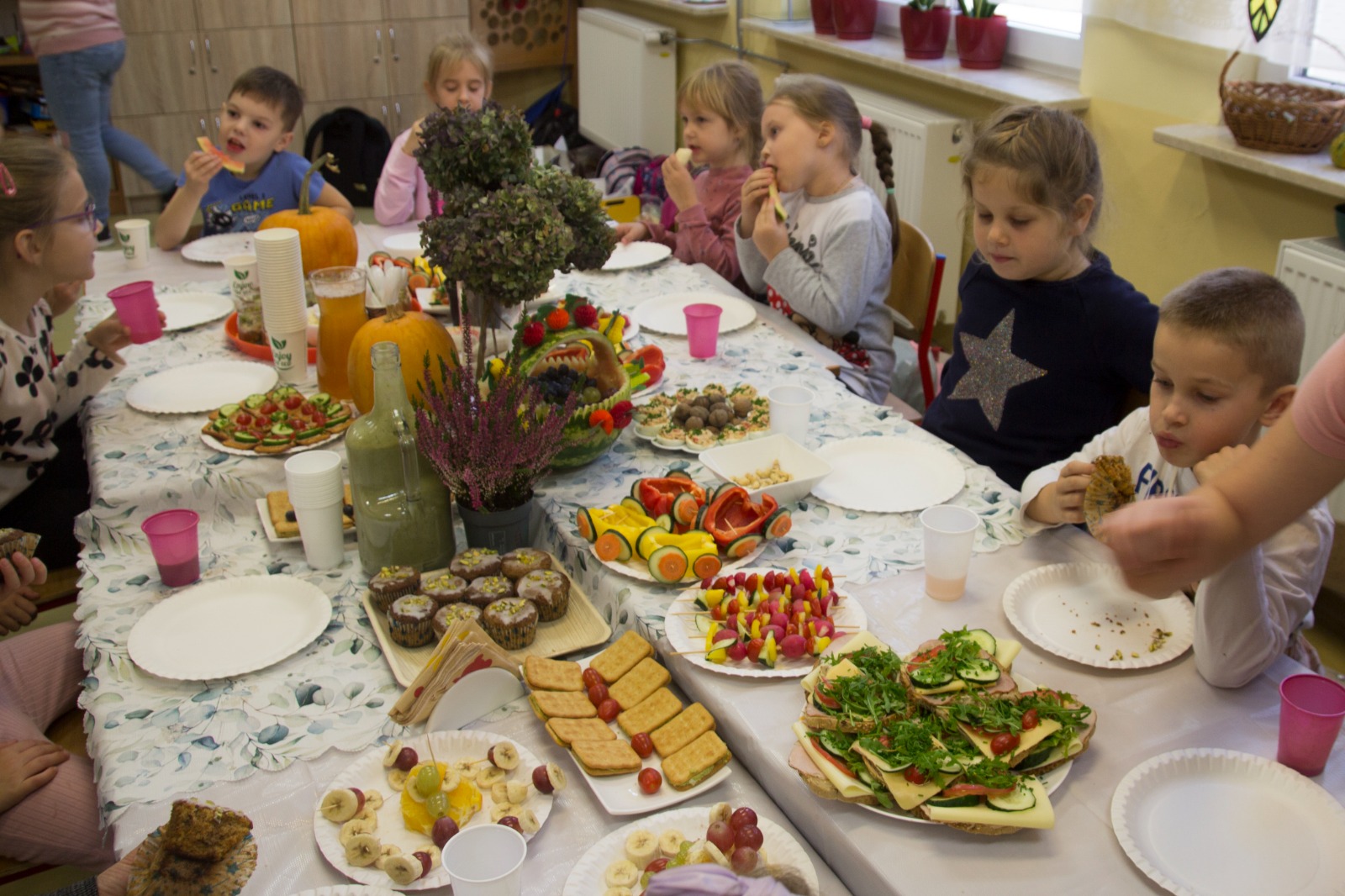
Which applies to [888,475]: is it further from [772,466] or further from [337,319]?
[337,319]

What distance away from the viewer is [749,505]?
1646 mm

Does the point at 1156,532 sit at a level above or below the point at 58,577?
above

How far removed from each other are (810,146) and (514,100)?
14.7ft

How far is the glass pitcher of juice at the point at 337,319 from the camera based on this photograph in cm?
210

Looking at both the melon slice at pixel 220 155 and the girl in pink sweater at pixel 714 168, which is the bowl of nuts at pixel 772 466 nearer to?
the girl in pink sweater at pixel 714 168

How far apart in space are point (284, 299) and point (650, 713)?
1.32m

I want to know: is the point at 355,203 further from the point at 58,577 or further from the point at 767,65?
the point at 58,577

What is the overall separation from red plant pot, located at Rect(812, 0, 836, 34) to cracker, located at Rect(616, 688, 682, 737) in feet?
12.0

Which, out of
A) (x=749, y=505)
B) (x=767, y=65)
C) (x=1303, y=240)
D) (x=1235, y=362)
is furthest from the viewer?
(x=767, y=65)

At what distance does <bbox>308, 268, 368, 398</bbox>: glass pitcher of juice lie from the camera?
2096 millimetres

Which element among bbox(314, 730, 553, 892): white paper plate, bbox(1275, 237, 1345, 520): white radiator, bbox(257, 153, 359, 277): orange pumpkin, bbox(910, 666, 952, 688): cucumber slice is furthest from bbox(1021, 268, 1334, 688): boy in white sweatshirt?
bbox(257, 153, 359, 277): orange pumpkin

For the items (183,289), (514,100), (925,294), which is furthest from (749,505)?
(514,100)

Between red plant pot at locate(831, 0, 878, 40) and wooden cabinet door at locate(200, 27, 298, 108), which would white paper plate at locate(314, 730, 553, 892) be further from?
wooden cabinet door at locate(200, 27, 298, 108)

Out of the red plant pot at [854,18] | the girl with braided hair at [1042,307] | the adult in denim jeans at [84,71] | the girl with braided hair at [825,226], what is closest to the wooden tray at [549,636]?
the girl with braided hair at [1042,307]
